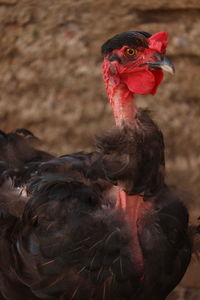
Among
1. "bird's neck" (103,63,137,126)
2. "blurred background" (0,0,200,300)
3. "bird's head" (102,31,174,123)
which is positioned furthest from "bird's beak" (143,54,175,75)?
"blurred background" (0,0,200,300)

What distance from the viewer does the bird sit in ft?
7.65

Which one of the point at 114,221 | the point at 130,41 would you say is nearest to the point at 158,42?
the point at 130,41

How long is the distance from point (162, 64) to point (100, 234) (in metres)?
0.71

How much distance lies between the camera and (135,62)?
2.34 metres

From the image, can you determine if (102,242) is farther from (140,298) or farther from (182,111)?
(182,111)

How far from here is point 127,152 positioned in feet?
7.57

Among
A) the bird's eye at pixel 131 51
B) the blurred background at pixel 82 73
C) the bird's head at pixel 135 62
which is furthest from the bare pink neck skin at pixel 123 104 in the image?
the blurred background at pixel 82 73

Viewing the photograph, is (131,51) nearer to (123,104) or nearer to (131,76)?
(131,76)

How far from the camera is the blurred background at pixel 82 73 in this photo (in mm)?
3562

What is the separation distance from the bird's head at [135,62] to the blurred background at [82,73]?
1.14 metres

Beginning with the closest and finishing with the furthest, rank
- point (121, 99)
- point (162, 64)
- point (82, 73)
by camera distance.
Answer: point (162, 64), point (121, 99), point (82, 73)

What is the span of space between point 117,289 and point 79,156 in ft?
2.45

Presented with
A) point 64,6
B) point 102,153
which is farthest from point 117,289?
point 64,6

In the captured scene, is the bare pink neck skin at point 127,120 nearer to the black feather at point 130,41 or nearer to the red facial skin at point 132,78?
the red facial skin at point 132,78
